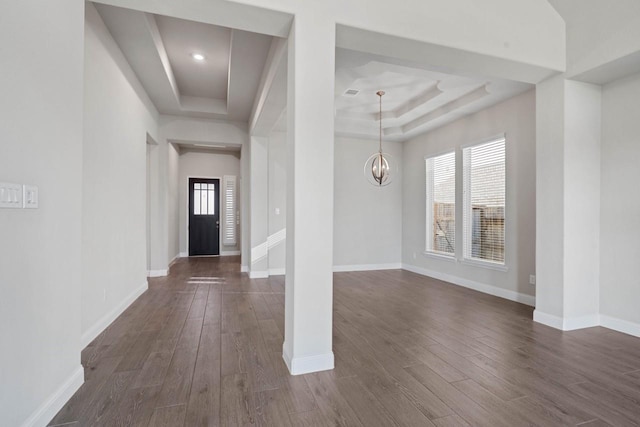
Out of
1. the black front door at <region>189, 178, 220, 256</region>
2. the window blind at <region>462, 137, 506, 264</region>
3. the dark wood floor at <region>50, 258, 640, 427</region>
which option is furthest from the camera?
the black front door at <region>189, 178, 220, 256</region>

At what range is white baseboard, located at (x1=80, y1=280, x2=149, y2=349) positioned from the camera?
271cm

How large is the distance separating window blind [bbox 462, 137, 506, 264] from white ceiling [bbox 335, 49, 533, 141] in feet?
2.30

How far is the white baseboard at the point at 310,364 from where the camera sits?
2.24 m

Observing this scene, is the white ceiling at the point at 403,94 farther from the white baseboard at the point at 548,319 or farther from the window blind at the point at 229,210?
the window blind at the point at 229,210

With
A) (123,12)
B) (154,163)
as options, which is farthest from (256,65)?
(154,163)

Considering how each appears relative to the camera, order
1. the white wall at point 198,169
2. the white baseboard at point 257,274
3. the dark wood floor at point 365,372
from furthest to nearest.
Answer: the white wall at point 198,169, the white baseboard at point 257,274, the dark wood floor at point 365,372

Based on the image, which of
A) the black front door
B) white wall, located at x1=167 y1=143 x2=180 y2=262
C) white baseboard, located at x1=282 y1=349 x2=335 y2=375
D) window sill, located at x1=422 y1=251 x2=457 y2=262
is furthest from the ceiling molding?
the black front door

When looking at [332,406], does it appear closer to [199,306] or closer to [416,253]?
[199,306]

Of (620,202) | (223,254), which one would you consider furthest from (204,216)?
(620,202)

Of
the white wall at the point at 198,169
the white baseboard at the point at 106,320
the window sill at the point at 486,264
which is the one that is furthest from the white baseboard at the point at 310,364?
the white wall at the point at 198,169

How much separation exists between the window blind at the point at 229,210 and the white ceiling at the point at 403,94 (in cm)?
413

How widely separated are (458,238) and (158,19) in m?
5.07

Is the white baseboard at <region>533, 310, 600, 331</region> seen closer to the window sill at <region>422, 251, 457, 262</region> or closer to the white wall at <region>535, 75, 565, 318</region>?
the white wall at <region>535, 75, 565, 318</region>

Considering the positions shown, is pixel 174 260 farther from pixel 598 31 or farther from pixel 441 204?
pixel 598 31
